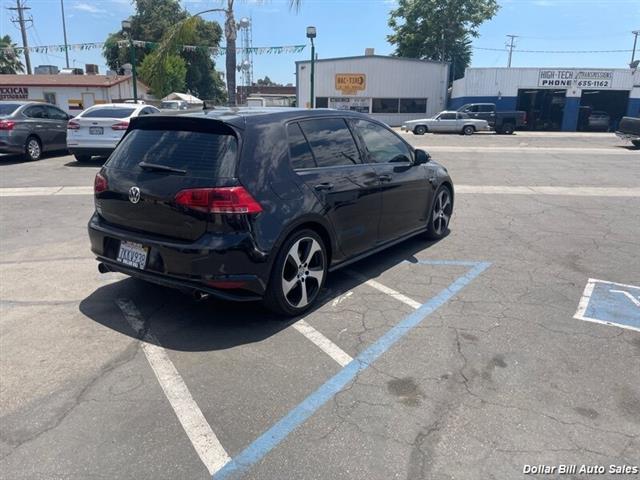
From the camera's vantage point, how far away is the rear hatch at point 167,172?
3.64 m

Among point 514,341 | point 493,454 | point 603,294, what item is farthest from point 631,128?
point 493,454

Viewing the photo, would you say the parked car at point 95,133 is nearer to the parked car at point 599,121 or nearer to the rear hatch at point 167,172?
the rear hatch at point 167,172

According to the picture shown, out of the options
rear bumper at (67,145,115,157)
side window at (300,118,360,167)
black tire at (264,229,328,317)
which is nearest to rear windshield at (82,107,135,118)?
rear bumper at (67,145,115,157)

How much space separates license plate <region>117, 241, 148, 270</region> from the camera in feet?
12.8

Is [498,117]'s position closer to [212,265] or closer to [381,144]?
[381,144]

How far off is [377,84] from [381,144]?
1395 inches

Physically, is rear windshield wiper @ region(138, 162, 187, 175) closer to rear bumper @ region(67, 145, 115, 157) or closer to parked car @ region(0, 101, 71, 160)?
rear bumper @ region(67, 145, 115, 157)

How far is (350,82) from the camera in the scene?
38719 millimetres

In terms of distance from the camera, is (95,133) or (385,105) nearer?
(95,133)

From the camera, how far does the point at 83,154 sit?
1302cm

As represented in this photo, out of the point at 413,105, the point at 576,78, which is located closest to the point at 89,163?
the point at 413,105

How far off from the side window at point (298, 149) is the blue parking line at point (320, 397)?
5.03ft

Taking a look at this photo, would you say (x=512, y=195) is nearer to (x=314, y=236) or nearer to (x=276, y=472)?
(x=314, y=236)

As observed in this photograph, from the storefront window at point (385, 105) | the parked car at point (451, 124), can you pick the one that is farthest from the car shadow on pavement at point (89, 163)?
the storefront window at point (385, 105)
